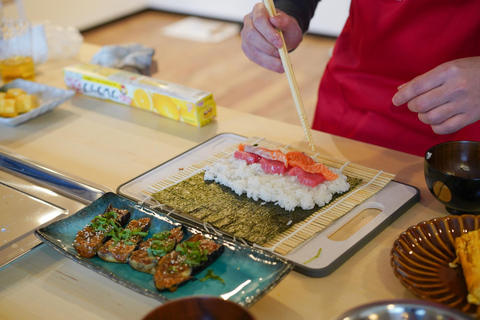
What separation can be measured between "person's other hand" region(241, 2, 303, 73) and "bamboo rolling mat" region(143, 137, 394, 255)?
0.21 meters

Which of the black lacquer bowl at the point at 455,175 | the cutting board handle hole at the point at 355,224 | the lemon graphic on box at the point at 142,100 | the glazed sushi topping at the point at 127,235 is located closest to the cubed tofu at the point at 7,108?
the lemon graphic on box at the point at 142,100

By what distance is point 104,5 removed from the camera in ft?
17.0

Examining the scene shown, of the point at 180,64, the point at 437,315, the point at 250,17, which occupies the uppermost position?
the point at 250,17

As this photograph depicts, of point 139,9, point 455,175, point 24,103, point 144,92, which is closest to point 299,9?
point 144,92

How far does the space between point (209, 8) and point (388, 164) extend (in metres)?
4.25

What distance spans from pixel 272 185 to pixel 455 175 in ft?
1.25

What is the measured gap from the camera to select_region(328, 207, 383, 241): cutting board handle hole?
103 cm

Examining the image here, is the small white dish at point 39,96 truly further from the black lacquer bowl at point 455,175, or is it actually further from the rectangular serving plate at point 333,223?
the black lacquer bowl at point 455,175

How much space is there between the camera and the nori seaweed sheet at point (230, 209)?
1.03 meters

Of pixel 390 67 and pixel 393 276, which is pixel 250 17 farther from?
pixel 393 276

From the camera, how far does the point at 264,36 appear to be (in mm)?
1322

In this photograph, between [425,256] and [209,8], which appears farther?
[209,8]

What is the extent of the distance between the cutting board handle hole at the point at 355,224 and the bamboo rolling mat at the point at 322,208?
0.02m

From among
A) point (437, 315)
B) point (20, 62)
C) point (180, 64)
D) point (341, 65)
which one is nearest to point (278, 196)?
point (437, 315)
